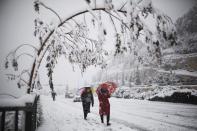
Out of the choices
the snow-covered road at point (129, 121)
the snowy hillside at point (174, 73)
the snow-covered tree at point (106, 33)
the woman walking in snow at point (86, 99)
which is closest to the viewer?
the snow-covered tree at point (106, 33)

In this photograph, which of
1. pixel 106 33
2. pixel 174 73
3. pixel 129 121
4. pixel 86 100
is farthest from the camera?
pixel 174 73

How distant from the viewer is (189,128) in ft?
29.0

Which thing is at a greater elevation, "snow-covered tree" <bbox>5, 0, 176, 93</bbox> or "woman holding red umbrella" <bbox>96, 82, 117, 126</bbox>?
"snow-covered tree" <bbox>5, 0, 176, 93</bbox>

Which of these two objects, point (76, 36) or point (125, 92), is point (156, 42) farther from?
point (125, 92)

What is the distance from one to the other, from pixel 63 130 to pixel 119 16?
5273 millimetres

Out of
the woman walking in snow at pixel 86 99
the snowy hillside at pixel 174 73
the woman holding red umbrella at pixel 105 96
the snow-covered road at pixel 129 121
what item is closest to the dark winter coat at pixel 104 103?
the woman holding red umbrella at pixel 105 96

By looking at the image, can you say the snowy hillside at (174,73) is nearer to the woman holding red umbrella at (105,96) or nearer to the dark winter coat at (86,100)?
the dark winter coat at (86,100)

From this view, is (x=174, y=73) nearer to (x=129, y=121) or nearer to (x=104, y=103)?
(x=129, y=121)

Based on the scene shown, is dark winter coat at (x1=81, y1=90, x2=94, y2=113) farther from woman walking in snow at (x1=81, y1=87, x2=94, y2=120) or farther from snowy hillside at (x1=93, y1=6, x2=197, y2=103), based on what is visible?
snowy hillside at (x1=93, y1=6, x2=197, y2=103)


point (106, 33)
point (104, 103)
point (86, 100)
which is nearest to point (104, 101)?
point (104, 103)

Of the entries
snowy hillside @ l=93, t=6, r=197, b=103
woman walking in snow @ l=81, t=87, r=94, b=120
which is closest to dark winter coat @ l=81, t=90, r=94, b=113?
woman walking in snow @ l=81, t=87, r=94, b=120

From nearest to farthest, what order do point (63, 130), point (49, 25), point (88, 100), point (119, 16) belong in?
point (119, 16) < point (49, 25) < point (63, 130) < point (88, 100)

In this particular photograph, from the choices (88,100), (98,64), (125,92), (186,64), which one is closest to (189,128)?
(98,64)

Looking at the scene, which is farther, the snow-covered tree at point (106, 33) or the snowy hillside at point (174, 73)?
the snowy hillside at point (174, 73)
